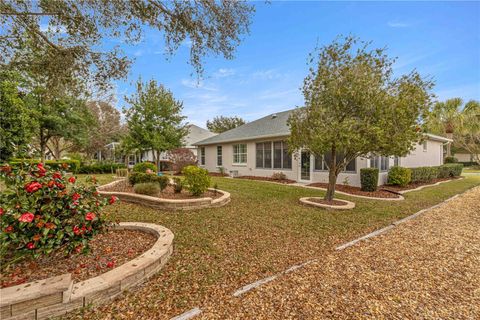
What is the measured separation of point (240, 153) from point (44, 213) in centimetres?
1428

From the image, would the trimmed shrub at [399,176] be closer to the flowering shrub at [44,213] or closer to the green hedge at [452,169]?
the green hedge at [452,169]

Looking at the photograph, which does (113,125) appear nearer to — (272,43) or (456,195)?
(272,43)

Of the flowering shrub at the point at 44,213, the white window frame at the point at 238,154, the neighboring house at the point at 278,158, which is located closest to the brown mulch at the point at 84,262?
the flowering shrub at the point at 44,213

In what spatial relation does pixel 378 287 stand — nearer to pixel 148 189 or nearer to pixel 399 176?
pixel 148 189

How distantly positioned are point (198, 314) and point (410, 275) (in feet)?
9.40

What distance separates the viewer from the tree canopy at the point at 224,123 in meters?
46.0

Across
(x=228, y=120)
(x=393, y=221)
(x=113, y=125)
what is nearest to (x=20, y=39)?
(x=393, y=221)

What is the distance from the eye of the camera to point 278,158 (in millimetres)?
13883

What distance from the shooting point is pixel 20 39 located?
5.14 meters

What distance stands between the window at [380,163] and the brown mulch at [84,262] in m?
10.9

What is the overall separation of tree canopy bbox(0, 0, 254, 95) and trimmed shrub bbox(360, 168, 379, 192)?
7696mm

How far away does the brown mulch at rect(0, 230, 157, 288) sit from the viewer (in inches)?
98.9

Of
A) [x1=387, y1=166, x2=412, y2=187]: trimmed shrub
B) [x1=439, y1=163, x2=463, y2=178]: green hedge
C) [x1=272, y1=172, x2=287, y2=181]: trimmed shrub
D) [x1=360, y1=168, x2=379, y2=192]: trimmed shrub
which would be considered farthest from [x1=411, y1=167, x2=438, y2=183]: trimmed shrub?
[x1=272, y1=172, x2=287, y2=181]: trimmed shrub

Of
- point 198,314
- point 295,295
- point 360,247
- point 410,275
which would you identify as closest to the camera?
point 198,314
